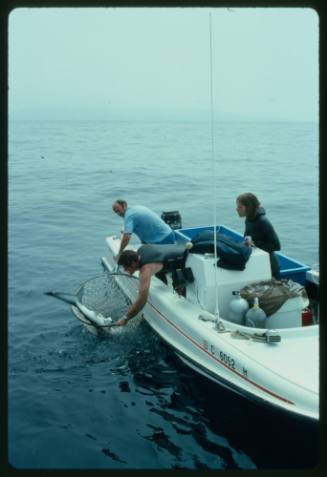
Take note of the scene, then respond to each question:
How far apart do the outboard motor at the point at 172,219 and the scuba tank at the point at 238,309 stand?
324cm

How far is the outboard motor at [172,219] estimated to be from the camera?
28.3ft

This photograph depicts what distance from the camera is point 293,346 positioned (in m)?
4.94

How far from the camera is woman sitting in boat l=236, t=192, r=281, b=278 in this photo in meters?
6.12

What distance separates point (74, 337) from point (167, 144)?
3645 centimetres

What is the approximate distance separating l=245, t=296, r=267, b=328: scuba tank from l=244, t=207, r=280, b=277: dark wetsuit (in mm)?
980

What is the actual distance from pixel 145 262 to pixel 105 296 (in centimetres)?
96

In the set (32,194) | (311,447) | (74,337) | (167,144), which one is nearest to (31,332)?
(74,337)

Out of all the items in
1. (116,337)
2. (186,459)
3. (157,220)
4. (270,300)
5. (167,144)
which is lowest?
(186,459)

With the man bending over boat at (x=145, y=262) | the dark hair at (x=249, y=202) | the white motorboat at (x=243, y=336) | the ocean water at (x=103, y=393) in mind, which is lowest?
the ocean water at (x=103, y=393)

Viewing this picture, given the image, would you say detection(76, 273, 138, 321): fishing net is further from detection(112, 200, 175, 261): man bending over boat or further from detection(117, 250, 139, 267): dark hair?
detection(112, 200, 175, 261): man bending over boat

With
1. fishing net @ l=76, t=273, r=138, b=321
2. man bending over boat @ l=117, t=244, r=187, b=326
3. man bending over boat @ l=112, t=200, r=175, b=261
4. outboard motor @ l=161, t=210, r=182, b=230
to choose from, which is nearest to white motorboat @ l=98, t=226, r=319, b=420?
man bending over boat @ l=117, t=244, r=187, b=326

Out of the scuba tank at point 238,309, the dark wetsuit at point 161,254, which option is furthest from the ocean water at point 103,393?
the dark wetsuit at point 161,254

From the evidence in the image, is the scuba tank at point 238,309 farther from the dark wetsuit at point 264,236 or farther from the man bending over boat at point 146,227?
the man bending over boat at point 146,227

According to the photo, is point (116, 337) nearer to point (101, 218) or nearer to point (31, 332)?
point (31, 332)
